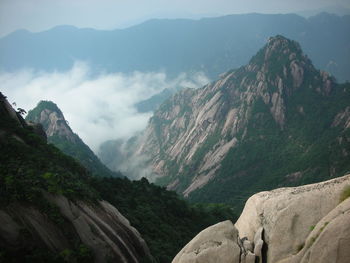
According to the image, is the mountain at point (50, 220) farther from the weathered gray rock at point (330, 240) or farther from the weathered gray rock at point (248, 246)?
the weathered gray rock at point (330, 240)

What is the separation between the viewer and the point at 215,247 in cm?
2838

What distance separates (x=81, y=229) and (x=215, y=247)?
1938 centimetres

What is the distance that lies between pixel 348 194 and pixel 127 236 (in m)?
29.8

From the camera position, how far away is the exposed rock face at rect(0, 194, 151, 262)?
3566cm

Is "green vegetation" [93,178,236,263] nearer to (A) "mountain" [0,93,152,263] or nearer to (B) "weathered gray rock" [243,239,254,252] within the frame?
(A) "mountain" [0,93,152,263]

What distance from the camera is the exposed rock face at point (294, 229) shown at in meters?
22.4

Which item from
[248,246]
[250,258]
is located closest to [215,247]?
[248,246]

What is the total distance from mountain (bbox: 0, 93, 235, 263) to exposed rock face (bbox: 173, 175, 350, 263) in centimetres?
1533

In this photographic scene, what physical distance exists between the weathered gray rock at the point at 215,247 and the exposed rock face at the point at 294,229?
0.24 feet

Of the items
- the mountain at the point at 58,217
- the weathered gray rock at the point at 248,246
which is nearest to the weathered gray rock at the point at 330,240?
the weathered gray rock at the point at 248,246

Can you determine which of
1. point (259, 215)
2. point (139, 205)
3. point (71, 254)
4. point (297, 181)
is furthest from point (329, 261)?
point (297, 181)

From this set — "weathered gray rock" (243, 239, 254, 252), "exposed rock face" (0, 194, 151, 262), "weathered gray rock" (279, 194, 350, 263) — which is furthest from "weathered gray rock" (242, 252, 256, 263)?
"exposed rock face" (0, 194, 151, 262)

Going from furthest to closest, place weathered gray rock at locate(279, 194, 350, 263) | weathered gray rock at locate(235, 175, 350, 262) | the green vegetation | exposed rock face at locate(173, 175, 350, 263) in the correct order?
1. the green vegetation
2. weathered gray rock at locate(235, 175, 350, 262)
3. exposed rock face at locate(173, 175, 350, 263)
4. weathered gray rock at locate(279, 194, 350, 263)

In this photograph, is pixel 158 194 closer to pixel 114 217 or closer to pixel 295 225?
pixel 114 217
